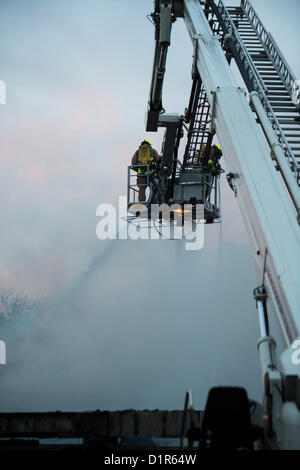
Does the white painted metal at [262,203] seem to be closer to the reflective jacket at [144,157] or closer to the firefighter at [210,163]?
the reflective jacket at [144,157]

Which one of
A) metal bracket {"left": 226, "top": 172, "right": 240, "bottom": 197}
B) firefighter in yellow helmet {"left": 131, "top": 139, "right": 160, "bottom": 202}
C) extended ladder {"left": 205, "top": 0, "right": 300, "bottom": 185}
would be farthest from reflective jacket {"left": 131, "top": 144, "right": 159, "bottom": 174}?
metal bracket {"left": 226, "top": 172, "right": 240, "bottom": 197}

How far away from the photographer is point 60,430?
501 inches

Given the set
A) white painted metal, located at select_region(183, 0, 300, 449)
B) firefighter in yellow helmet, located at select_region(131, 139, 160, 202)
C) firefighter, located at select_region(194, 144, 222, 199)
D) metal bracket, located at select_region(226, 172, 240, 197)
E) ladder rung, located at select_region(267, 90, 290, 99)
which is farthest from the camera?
firefighter, located at select_region(194, 144, 222, 199)

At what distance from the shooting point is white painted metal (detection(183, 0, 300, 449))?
6.08 meters

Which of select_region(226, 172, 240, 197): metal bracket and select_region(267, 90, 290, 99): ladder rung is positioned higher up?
select_region(267, 90, 290, 99): ladder rung

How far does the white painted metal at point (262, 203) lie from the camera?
6082 mm

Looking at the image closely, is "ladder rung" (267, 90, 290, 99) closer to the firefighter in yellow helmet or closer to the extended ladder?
the extended ladder

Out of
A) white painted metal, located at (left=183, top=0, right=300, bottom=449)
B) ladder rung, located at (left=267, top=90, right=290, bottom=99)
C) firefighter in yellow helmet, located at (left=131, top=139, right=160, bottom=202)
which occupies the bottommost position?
white painted metal, located at (left=183, top=0, right=300, bottom=449)

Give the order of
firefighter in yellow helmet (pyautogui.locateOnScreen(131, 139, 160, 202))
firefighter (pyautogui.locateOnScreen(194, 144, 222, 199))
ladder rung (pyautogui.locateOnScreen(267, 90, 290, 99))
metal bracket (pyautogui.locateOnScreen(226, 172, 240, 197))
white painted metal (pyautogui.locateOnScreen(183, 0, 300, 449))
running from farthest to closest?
firefighter (pyautogui.locateOnScreen(194, 144, 222, 199))
firefighter in yellow helmet (pyautogui.locateOnScreen(131, 139, 160, 202))
ladder rung (pyautogui.locateOnScreen(267, 90, 290, 99))
metal bracket (pyautogui.locateOnScreen(226, 172, 240, 197))
white painted metal (pyautogui.locateOnScreen(183, 0, 300, 449))

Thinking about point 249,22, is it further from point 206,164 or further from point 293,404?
point 293,404

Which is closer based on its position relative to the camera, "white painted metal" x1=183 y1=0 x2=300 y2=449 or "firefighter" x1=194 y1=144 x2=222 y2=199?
"white painted metal" x1=183 y1=0 x2=300 y2=449

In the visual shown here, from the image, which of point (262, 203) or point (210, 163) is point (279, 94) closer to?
point (262, 203)

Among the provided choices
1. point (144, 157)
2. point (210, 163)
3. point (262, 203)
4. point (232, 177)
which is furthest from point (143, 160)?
point (262, 203)
